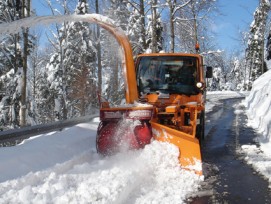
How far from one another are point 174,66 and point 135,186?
390cm

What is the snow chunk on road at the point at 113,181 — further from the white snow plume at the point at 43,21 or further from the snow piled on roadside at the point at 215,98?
the snow piled on roadside at the point at 215,98

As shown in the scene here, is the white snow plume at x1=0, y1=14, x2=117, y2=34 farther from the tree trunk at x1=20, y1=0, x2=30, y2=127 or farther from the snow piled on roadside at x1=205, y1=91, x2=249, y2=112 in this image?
the snow piled on roadside at x1=205, y1=91, x2=249, y2=112

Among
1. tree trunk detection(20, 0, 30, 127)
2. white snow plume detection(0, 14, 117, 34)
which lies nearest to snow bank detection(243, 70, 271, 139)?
white snow plume detection(0, 14, 117, 34)

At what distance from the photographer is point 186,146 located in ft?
21.4

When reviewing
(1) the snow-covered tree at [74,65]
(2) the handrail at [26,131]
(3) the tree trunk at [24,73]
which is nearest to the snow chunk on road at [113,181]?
(2) the handrail at [26,131]

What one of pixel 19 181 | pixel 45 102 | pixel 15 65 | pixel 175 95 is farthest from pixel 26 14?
pixel 45 102

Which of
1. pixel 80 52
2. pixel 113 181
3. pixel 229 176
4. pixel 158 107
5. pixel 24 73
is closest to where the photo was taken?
pixel 113 181

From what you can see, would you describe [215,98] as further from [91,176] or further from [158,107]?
[91,176]

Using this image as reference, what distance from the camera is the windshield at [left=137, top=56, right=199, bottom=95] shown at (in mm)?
8523

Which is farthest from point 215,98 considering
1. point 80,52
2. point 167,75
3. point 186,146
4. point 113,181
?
point 113,181

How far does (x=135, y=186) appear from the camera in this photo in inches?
218

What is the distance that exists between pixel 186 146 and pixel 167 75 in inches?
99.4

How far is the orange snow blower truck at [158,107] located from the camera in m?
6.71

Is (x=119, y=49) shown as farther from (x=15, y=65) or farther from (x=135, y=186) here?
(x=15, y=65)
